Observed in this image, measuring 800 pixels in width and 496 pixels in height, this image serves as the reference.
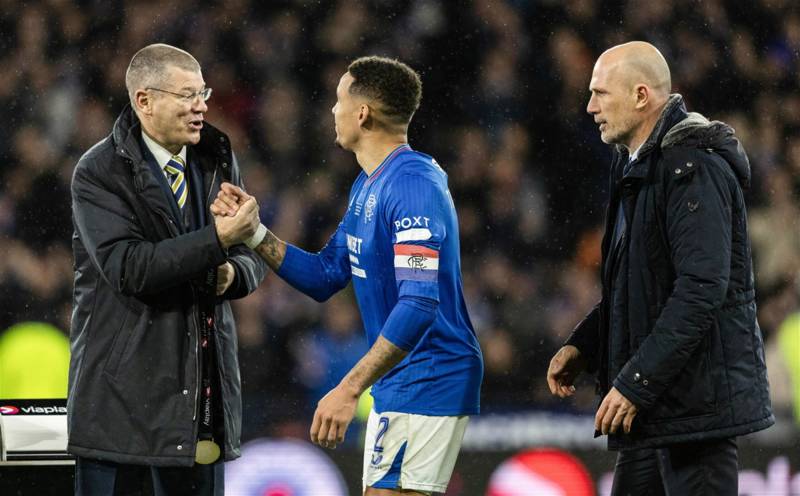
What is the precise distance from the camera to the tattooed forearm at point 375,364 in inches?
103

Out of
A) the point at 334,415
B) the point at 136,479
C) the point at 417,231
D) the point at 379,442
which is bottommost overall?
the point at 136,479

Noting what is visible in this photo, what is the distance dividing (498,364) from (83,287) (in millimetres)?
2577

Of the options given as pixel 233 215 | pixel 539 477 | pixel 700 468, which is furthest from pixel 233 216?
pixel 539 477

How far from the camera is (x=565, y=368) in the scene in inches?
118

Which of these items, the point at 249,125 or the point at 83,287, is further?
the point at 249,125

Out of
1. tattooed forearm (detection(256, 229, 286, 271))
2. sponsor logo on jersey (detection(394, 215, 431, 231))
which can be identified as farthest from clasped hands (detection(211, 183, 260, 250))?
sponsor logo on jersey (detection(394, 215, 431, 231))

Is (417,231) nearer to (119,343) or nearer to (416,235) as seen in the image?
(416,235)

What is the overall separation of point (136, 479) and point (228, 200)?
766 millimetres

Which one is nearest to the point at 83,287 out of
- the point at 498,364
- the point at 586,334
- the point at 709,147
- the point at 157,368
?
the point at 157,368

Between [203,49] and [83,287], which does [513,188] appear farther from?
[83,287]

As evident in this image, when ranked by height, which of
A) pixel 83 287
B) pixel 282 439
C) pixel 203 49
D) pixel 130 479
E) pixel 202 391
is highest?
pixel 203 49

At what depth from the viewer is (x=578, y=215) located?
5.14 metres

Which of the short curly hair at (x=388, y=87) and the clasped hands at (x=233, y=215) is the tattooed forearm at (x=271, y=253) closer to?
the clasped hands at (x=233, y=215)

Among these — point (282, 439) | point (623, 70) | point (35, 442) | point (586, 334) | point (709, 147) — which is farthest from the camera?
point (282, 439)
